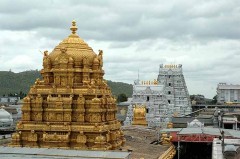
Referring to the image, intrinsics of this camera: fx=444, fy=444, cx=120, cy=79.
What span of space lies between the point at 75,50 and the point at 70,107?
4361 millimetres

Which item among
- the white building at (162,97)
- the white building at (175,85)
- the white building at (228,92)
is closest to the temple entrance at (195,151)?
the white building at (162,97)

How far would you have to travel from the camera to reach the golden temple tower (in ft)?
95.2

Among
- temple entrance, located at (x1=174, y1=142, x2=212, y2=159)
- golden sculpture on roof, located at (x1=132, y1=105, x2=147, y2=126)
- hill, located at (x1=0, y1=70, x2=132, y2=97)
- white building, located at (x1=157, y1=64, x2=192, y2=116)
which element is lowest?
temple entrance, located at (x1=174, y1=142, x2=212, y2=159)

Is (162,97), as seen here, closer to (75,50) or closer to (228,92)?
(75,50)

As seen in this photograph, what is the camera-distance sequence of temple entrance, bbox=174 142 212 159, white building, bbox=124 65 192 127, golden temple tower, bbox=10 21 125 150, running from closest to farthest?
golden temple tower, bbox=10 21 125 150 < temple entrance, bbox=174 142 212 159 < white building, bbox=124 65 192 127

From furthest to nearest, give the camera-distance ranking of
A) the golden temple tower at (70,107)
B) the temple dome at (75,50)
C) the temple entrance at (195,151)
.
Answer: the temple entrance at (195,151)
the temple dome at (75,50)
the golden temple tower at (70,107)

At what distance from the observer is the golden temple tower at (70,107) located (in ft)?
95.2

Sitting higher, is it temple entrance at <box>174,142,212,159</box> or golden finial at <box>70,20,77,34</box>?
golden finial at <box>70,20,77,34</box>

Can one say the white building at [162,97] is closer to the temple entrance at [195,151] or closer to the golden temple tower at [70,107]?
the temple entrance at [195,151]

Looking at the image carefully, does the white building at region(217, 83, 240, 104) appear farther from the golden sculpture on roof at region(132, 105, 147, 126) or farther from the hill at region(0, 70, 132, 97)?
the golden sculpture on roof at region(132, 105, 147, 126)

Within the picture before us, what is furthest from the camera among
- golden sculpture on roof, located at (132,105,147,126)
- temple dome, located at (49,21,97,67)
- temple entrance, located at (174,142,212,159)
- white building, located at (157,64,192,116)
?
white building, located at (157,64,192,116)

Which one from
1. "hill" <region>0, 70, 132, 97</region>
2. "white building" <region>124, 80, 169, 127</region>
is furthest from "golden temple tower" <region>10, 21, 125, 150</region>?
"hill" <region>0, 70, 132, 97</region>

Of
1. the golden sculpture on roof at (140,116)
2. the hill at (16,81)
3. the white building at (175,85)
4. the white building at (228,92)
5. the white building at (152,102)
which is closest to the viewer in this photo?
the golden sculpture on roof at (140,116)

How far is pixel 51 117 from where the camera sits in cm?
2959
